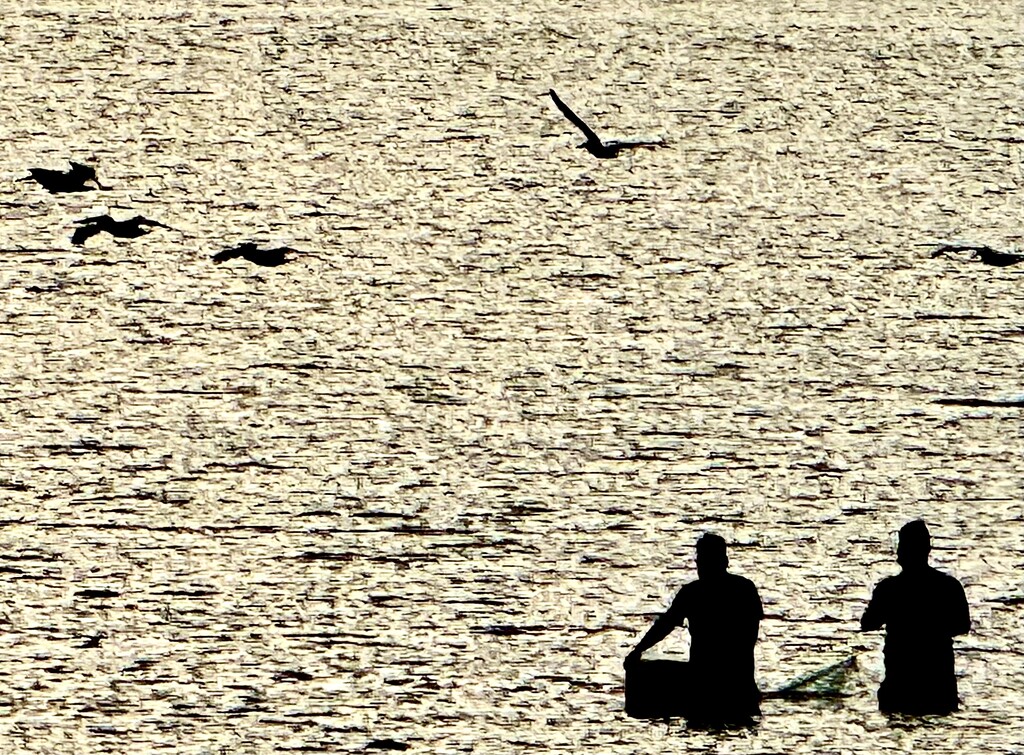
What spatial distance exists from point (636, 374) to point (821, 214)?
139 cm

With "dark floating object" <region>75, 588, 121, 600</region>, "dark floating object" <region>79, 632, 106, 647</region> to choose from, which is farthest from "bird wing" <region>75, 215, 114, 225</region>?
"dark floating object" <region>79, 632, 106, 647</region>

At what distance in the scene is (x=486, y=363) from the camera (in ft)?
24.2

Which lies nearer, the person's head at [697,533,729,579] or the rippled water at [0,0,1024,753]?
the person's head at [697,533,729,579]

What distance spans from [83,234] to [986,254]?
3718 millimetres

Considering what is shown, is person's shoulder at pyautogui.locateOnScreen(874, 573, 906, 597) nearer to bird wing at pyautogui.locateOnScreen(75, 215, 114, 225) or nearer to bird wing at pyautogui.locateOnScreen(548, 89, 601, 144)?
bird wing at pyautogui.locateOnScreen(548, 89, 601, 144)

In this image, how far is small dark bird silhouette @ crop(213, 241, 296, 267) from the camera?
25.8ft

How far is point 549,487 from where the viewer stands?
673cm

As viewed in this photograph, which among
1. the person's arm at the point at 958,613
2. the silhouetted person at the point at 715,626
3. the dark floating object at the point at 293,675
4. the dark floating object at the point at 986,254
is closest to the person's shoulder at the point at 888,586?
the person's arm at the point at 958,613

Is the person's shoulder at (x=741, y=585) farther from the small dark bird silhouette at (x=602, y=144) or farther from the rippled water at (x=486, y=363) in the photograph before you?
the small dark bird silhouette at (x=602, y=144)

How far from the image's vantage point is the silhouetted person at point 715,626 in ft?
15.8

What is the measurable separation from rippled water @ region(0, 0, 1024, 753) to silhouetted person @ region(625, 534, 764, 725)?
0.22m

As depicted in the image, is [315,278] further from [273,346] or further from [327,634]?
[327,634]

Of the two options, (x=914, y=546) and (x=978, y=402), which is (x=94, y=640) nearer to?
(x=914, y=546)

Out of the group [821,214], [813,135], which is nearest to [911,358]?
[821,214]
